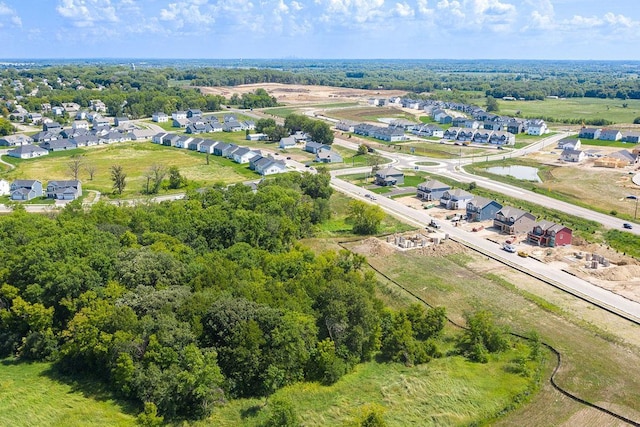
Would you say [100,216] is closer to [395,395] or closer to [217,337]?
[217,337]

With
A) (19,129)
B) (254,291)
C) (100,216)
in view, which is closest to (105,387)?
(254,291)

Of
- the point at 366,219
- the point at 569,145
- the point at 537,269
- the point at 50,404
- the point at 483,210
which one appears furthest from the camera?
the point at 569,145

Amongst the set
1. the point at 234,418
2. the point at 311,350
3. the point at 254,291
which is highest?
the point at 254,291

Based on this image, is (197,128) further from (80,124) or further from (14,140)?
(14,140)

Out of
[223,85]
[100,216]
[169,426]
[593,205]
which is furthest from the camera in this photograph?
[223,85]

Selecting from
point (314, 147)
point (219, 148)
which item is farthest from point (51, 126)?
point (314, 147)

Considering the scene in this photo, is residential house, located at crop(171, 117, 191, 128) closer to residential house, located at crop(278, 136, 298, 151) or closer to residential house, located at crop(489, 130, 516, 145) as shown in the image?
residential house, located at crop(278, 136, 298, 151)
